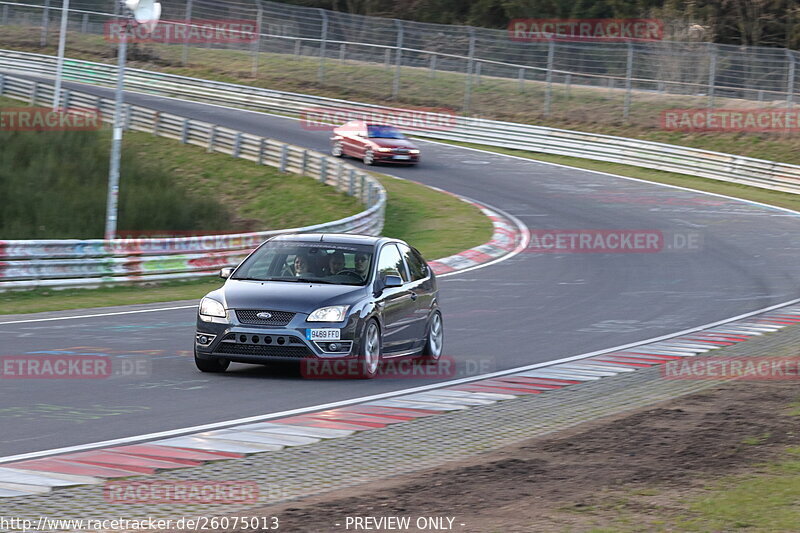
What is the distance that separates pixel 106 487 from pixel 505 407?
4596 millimetres

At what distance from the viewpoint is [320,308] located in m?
11.4

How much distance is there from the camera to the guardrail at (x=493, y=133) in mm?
39750

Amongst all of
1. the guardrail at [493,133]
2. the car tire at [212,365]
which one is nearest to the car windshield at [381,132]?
the guardrail at [493,133]

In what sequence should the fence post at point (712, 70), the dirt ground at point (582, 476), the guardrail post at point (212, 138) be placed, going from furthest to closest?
the fence post at point (712, 70), the guardrail post at point (212, 138), the dirt ground at point (582, 476)

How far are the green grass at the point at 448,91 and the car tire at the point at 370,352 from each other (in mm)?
33067

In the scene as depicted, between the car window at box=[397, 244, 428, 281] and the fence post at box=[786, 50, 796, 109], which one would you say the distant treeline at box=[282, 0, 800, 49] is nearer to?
the fence post at box=[786, 50, 796, 109]

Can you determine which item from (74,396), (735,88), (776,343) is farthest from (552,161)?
(74,396)

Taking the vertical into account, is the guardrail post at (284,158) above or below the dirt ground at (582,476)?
below

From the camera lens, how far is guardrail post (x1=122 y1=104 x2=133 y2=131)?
4325 centimetres
